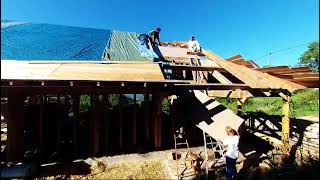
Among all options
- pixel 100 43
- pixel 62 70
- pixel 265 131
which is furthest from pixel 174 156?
pixel 100 43

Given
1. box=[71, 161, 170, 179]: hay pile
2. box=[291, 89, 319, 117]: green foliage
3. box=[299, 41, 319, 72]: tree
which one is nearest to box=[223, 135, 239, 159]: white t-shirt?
box=[71, 161, 170, 179]: hay pile

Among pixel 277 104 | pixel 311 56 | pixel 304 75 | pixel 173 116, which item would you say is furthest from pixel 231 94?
pixel 311 56

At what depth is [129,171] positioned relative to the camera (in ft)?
30.2

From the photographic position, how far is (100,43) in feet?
52.5

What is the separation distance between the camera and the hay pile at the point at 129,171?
28.8 ft

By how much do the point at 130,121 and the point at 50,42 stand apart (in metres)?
6.51

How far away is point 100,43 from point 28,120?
643 centimetres

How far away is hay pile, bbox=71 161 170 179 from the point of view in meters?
8.78

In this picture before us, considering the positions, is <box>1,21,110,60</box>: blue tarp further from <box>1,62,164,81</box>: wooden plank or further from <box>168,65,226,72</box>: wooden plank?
<box>168,65,226,72</box>: wooden plank

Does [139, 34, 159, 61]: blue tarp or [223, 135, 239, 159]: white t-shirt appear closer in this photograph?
[223, 135, 239, 159]: white t-shirt

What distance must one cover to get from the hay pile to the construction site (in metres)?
0.04

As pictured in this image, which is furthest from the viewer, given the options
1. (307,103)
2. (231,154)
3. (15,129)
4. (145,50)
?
(307,103)

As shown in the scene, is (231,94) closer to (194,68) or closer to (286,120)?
(194,68)

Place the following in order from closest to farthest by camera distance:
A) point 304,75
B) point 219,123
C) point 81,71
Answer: point 304,75
point 81,71
point 219,123
